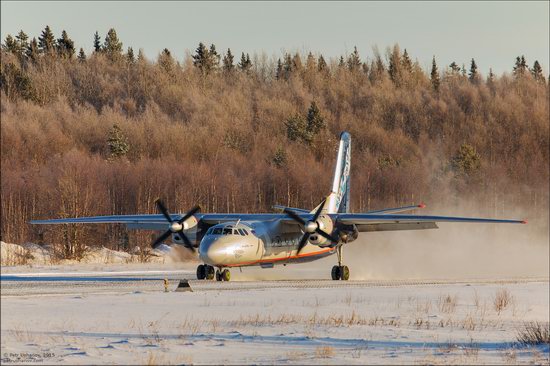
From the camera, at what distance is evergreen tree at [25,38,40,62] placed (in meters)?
139

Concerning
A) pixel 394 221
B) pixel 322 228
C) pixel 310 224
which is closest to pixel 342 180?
pixel 394 221

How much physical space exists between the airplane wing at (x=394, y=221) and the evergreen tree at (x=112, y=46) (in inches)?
4447

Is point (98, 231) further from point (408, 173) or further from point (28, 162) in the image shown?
point (408, 173)

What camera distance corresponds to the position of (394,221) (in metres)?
38.3

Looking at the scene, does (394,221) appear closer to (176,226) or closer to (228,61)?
(176,226)

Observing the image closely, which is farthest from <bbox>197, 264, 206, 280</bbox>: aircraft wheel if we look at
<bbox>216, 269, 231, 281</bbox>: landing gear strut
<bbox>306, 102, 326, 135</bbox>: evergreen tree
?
<bbox>306, 102, 326, 135</bbox>: evergreen tree

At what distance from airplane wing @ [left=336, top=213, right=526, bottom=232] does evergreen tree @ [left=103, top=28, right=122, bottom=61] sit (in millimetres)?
112951

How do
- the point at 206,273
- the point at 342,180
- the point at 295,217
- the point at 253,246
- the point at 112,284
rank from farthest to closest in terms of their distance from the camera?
the point at 342,180 → the point at 295,217 → the point at 206,273 → the point at 253,246 → the point at 112,284

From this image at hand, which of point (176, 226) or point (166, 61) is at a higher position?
point (166, 61)

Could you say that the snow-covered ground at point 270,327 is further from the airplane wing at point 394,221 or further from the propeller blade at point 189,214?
the propeller blade at point 189,214

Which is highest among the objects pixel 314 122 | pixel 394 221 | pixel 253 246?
pixel 314 122

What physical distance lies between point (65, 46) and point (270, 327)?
5269 inches

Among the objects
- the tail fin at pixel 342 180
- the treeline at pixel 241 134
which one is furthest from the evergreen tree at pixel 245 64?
the tail fin at pixel 342 180

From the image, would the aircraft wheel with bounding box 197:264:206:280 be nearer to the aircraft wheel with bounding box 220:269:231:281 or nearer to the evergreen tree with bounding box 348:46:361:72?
the aircraft wheel with bounding box 220:269:231:281
